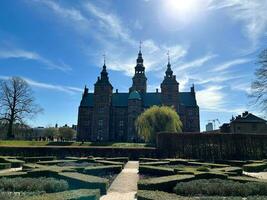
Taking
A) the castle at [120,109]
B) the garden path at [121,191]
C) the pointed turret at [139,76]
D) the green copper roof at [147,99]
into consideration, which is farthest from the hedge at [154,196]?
the pointed turret at [139,76]

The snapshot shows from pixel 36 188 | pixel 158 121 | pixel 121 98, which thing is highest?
pixel 121 98

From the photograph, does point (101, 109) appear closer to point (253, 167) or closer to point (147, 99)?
point (147, 99)

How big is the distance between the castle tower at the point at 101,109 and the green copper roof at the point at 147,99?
548 centimetres

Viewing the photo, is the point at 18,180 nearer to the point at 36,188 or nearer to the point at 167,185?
the point at 36,188

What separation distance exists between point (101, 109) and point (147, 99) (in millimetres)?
15958

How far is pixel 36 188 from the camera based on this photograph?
1138 centimetres

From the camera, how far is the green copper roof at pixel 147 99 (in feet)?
276

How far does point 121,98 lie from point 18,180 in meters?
74.7

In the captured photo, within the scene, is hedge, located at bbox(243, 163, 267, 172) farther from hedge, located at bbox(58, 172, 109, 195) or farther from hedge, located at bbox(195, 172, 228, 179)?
hedge, located at bbox(58, 172, 109, 195)

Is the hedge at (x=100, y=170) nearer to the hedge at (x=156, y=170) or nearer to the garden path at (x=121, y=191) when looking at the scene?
the hedge at (x=156, y=170)

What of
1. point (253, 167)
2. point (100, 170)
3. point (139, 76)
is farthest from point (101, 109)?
point (100, 170)

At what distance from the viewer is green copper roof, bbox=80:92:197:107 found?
84.1m

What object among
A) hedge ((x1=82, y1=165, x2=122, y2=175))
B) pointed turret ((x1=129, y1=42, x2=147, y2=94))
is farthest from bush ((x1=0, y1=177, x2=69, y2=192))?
pointed turret ((x1=129, y1=42, x2=147, y2=94))

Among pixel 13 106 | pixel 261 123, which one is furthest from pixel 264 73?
pixel 13 106
